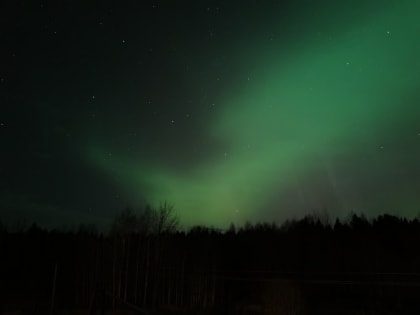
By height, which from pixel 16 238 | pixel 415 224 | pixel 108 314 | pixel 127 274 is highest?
pixel 415 224

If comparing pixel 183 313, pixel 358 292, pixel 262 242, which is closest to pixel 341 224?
pixel 262 242

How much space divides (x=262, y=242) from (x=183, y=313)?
1737 cm

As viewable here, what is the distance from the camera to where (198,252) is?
21.6 metres

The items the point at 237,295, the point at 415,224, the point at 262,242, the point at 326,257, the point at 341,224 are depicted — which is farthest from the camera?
the point at 341,224

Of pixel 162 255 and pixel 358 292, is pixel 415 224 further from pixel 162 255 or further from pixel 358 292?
pixel 162 255

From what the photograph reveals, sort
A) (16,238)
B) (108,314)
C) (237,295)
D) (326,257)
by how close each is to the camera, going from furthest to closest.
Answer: (326,257)
(16,238)
(237,295)
(108,314)

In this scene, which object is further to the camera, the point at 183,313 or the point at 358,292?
the point at 358,292

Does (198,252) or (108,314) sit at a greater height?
(198,252)

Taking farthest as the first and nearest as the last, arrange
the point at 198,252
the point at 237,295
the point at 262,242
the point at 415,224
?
the point at 415,224, the point at 262,242, the point at 237,295, the point at 198,252

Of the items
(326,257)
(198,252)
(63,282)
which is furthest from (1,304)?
(326,257)

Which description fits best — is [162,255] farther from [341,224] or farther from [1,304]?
[341,224]

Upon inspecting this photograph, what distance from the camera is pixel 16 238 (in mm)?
26547

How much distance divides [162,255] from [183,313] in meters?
2.92

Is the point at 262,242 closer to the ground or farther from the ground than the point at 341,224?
closer to the ground
